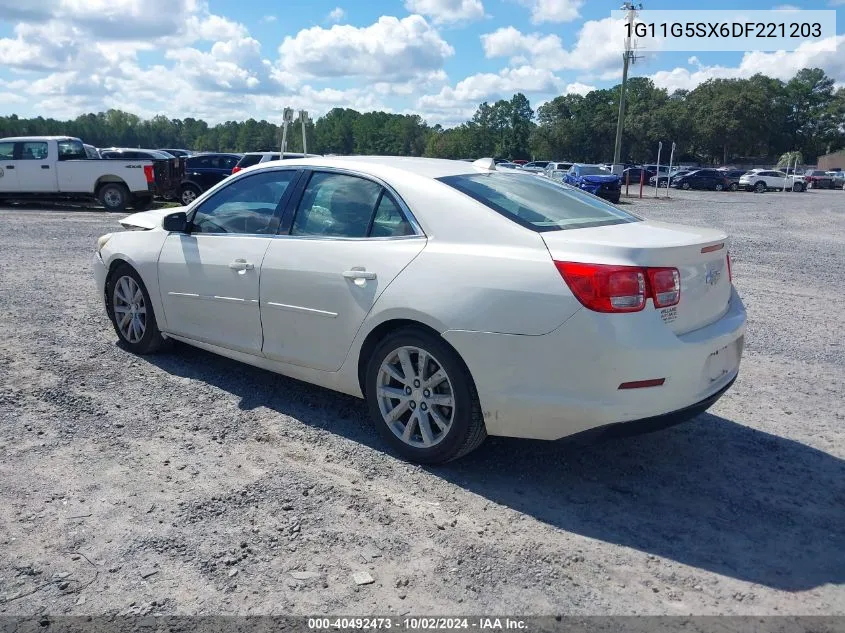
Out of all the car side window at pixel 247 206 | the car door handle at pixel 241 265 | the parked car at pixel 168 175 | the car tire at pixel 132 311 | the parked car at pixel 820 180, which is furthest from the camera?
the parked car at pixel 820 180

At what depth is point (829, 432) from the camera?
15.2ft

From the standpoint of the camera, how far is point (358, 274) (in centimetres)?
412

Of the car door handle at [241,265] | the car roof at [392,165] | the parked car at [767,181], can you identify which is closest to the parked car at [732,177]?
the parked car at [767,181]

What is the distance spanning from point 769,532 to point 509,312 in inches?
62.0

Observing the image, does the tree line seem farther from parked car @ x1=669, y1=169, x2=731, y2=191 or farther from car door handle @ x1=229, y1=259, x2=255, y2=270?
car door handle @ x1=229, y1=259, x2=255, y2=270

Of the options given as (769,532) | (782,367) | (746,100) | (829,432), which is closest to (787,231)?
(782,367)

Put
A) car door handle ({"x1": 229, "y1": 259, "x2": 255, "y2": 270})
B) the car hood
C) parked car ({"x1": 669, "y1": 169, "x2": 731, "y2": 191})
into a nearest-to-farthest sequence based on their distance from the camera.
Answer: car door handle ({"x1": 229, "y1": 259, "x2": 255, "y2": 270})
the car hood
parked car ({"x1": 669, "y1": 169, "x2": 731, "y2": 191})

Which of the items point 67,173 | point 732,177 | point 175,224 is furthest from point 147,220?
point 732,177

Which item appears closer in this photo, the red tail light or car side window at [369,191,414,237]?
the red tail light

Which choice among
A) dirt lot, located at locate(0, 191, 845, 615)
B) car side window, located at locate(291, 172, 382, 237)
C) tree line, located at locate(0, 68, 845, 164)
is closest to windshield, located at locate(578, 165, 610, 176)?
dirt lot, located at locate(0, 191, 845, 615)

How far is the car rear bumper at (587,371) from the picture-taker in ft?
11.1

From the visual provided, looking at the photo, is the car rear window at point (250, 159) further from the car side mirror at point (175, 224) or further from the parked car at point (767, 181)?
the parked car at point (767, 181)

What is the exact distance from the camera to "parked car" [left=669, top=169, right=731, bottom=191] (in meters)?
49.4

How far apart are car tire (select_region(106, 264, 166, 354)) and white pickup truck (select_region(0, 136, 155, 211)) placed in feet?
47.7
